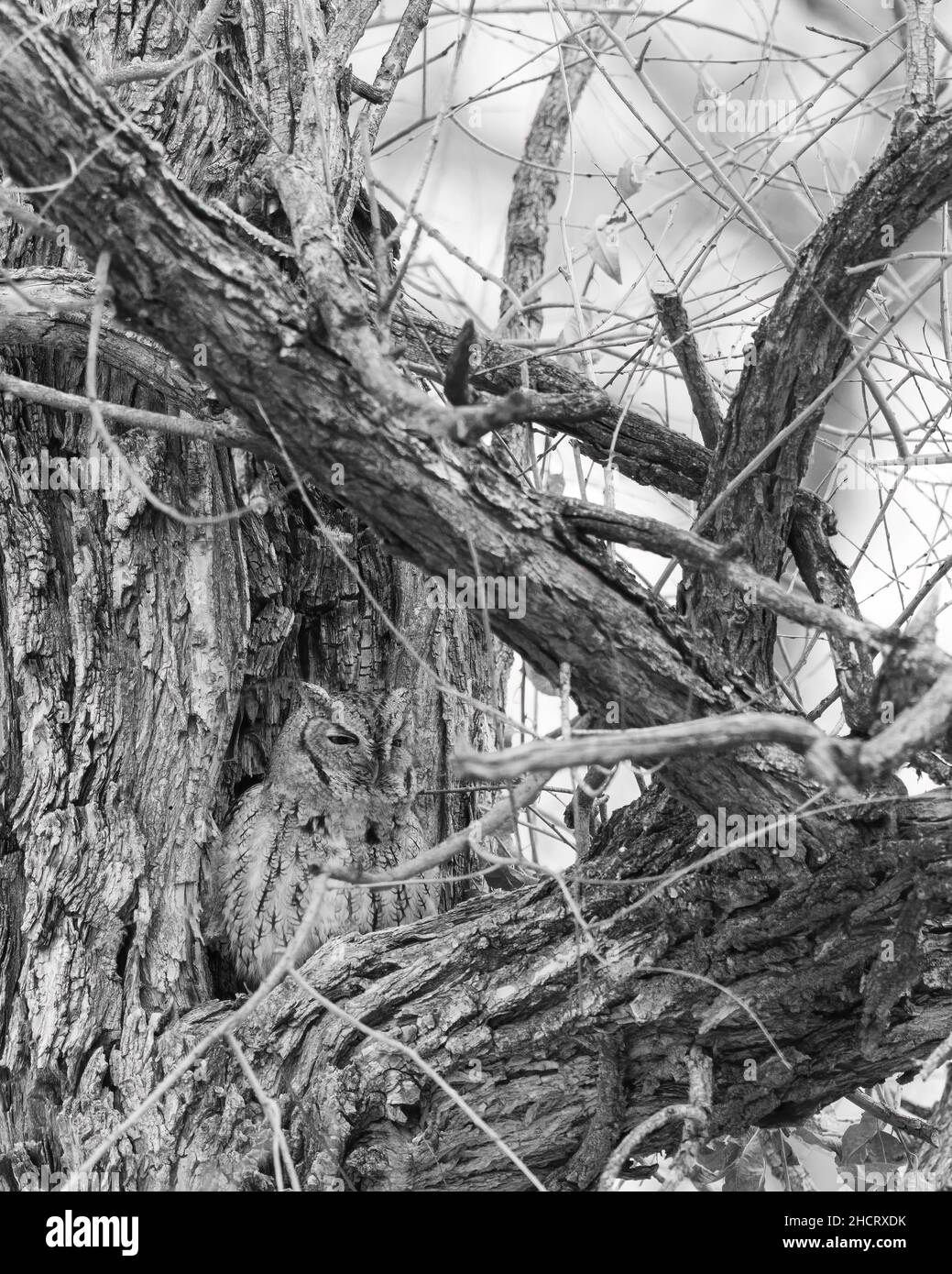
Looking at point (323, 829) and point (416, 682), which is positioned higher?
point (416, 682)

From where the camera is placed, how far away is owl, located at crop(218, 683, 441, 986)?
333cm

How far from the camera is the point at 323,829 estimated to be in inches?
139

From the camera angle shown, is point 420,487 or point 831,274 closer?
point 420,487

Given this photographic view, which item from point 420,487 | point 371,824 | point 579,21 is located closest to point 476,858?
point 371,824

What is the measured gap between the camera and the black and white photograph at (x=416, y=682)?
6.57 ft

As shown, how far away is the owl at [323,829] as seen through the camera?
333 cm

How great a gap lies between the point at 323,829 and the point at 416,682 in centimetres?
51

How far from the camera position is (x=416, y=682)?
3.57 metres

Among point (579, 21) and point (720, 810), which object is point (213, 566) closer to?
point (720, 810)

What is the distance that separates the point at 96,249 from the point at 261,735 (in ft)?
6.07

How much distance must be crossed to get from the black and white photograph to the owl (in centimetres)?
1

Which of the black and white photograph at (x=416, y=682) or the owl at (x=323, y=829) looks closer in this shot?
the black and white photograph at (x=416, y=682)

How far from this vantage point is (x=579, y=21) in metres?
4.25

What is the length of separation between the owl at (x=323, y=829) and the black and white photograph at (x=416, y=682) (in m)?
0.01
